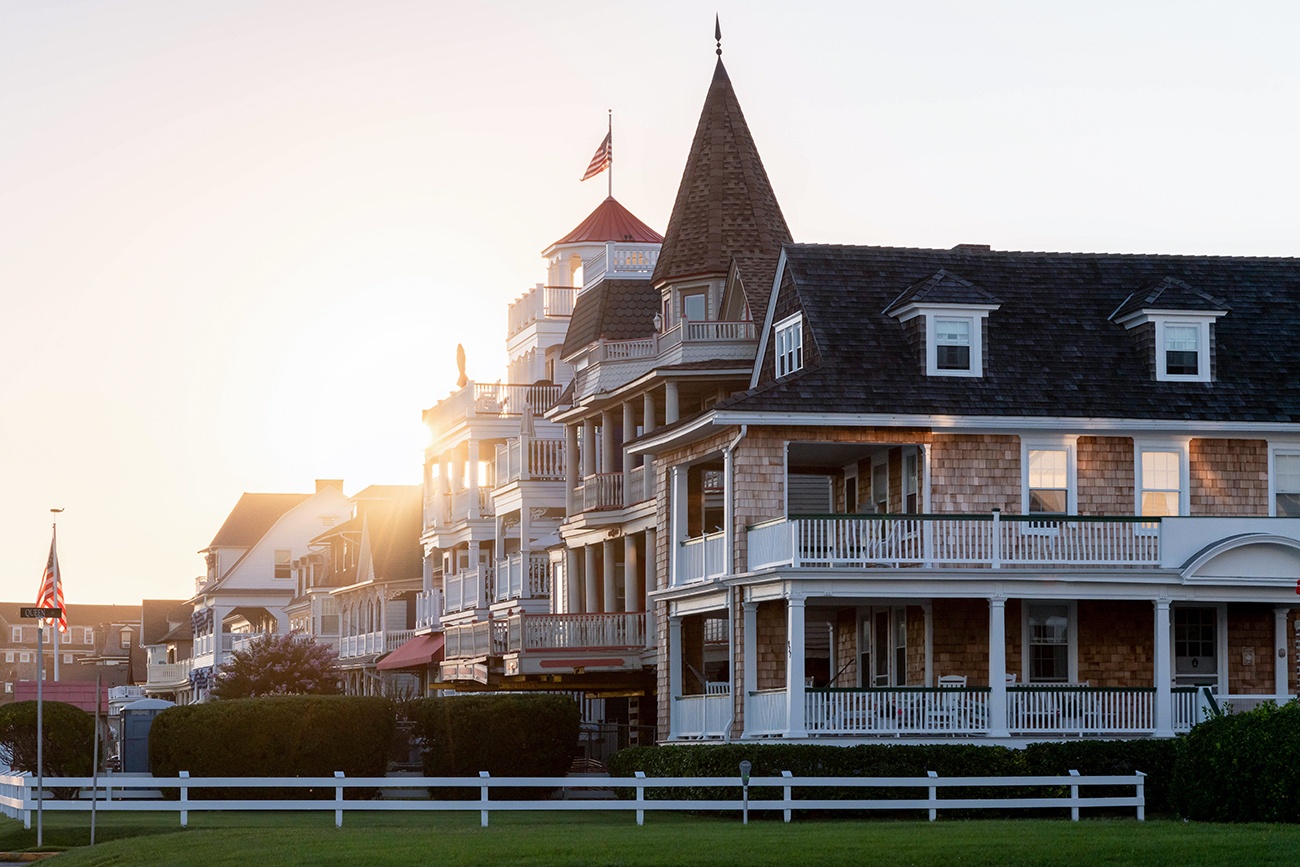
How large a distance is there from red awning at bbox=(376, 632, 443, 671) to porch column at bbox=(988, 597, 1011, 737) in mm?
28573

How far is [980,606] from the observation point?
38.0 m

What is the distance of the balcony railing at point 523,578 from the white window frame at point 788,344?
15.6m

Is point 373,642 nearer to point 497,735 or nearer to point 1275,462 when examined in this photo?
point 497,735

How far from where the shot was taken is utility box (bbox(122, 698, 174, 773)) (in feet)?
148

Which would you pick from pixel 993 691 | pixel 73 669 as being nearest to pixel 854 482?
pixel 993 691

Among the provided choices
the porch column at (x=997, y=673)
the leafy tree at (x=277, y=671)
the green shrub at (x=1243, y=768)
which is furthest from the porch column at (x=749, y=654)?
the leafy tree at (x=277, y=671)

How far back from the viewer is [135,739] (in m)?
45.4

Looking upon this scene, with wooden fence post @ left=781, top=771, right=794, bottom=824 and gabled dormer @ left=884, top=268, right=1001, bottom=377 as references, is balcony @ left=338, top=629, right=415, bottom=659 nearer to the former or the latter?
gabled dormer @ left=884, top=268, right=1001, bottom=377

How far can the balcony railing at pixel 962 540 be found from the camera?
35.8 metres

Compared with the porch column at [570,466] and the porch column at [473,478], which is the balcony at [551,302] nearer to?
the porch column at [473,478]

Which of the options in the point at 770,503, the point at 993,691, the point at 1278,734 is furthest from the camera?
the point at 770,503

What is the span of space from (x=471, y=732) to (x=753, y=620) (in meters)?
6.48

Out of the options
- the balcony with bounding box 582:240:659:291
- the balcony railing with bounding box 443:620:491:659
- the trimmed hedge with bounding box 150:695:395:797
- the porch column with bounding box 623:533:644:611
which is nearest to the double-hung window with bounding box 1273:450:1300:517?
the porch column with bounding box 623:533:644:611

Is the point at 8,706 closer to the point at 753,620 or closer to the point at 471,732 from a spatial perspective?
the point at 471,732
